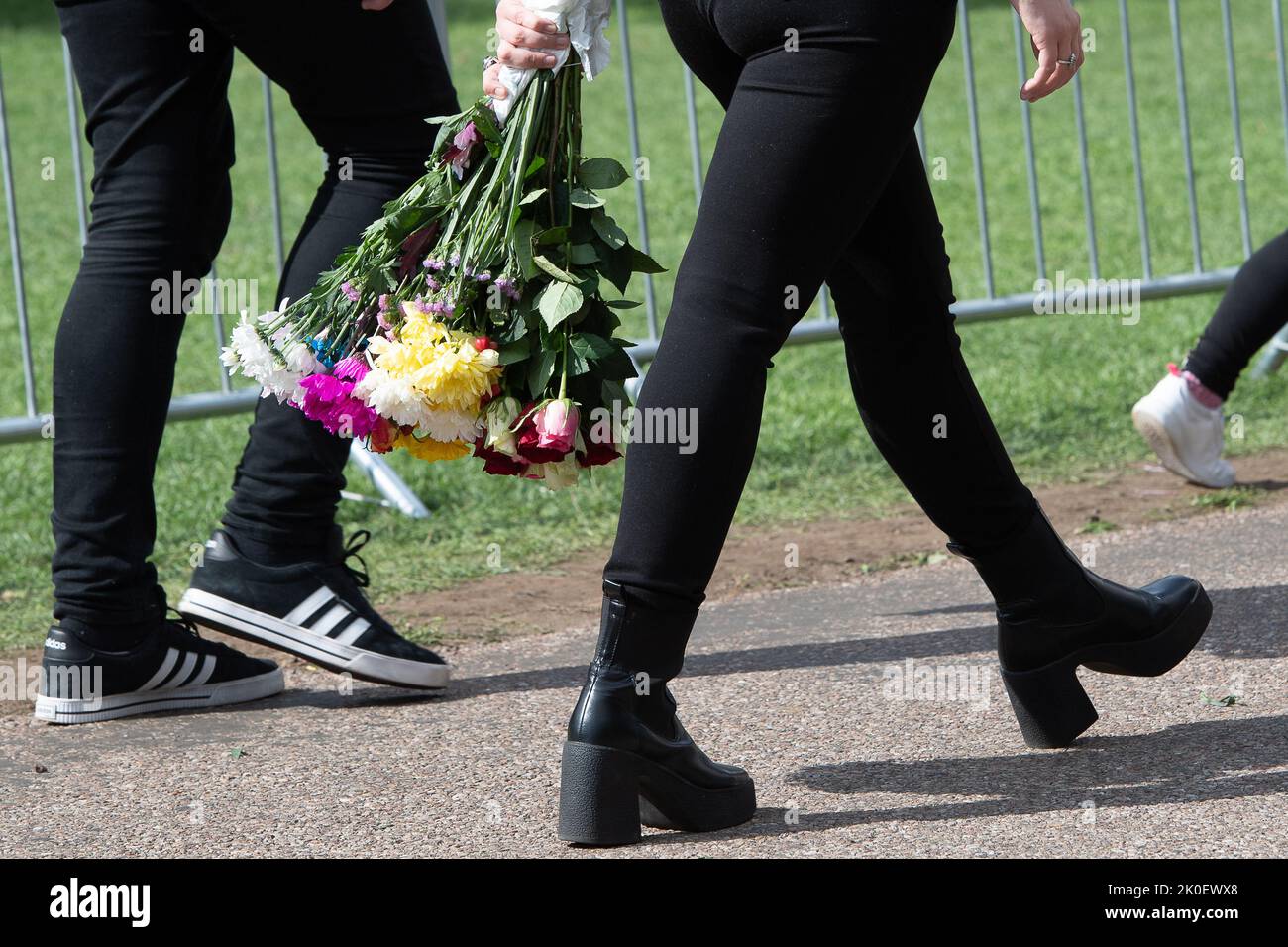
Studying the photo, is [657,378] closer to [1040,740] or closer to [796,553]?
[1040,740]

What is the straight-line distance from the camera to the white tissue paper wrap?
7.31ft

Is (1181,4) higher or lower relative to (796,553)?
higher

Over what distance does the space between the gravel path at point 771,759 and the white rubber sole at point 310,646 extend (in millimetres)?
51

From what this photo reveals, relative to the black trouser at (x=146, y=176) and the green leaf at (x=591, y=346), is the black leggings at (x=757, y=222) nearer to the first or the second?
the green leaf at (x=591, y=346)

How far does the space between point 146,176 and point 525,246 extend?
2.67ft

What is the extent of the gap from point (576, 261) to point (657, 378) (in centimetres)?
27

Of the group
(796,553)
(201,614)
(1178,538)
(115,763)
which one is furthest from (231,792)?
(1178,538)

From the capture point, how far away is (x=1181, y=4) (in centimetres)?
1700

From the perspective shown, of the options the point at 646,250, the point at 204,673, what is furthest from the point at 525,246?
the point at 646,250

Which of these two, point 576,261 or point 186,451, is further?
point 186,451

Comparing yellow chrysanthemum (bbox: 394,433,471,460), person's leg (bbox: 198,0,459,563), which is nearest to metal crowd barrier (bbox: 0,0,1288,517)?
person's leg (bbox: 198,0,459,563)

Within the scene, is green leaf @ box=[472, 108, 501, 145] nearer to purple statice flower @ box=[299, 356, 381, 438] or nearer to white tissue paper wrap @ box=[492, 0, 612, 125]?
white tissue paper wrap @ box=[492, 0, 612, 125]

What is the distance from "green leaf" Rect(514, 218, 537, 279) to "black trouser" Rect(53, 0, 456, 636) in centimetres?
64
